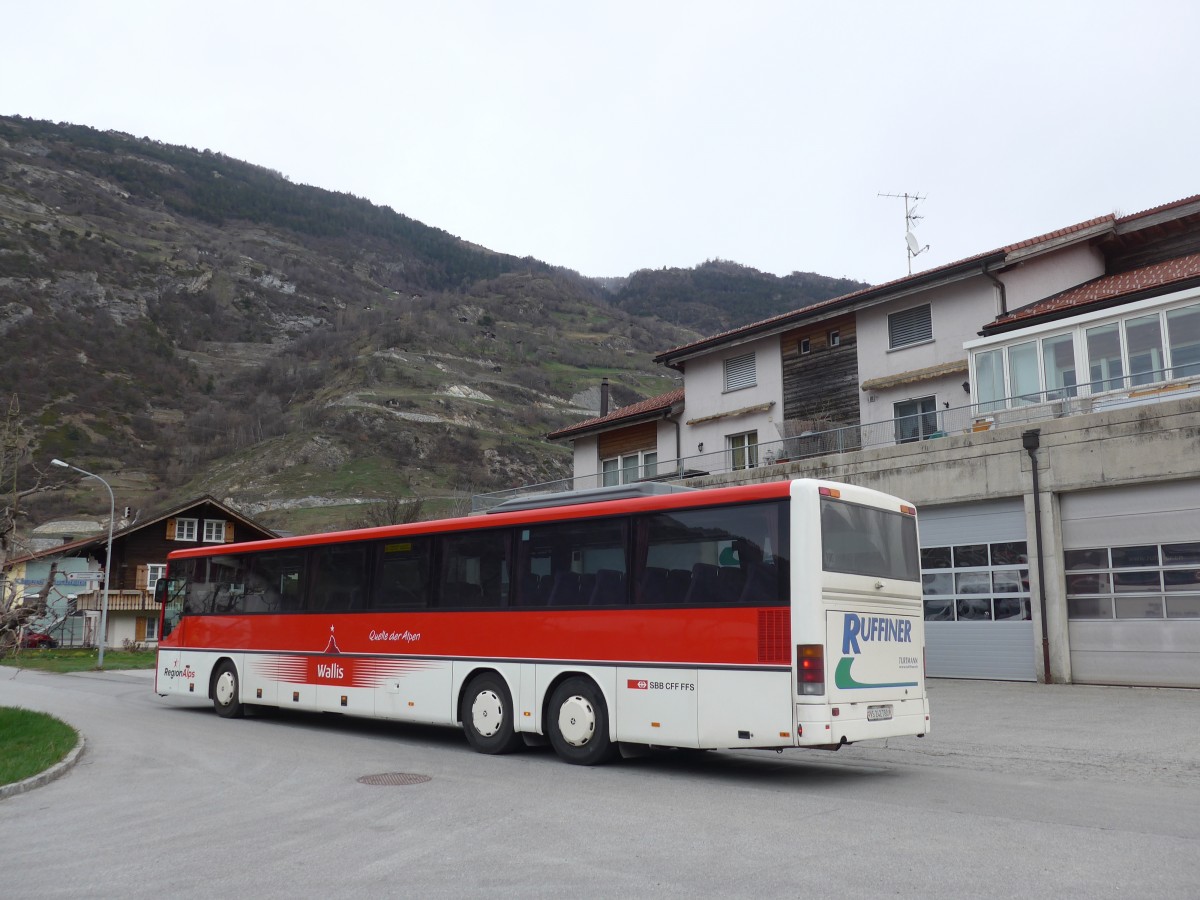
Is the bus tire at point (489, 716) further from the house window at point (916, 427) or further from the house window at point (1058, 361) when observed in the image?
the house window at point (1058, 361)

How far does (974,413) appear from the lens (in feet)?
79.6

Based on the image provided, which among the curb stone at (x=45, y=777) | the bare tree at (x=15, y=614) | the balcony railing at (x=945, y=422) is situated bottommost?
the curb stone at (x=45, y=777)

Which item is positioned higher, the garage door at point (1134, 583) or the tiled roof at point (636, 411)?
the tiled roof at point (636, 411)

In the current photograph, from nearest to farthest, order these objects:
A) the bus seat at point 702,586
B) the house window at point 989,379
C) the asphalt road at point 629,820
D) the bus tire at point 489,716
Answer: the asphalt road at point 629,820 < the bus seat at point 702,586 < the bus tire at point 489,716 < the house window at point 989,379

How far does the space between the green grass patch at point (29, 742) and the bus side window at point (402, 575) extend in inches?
172

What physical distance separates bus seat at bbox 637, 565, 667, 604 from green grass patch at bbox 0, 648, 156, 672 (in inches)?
1188

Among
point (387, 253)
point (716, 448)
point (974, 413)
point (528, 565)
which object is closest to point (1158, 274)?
point (974, 413)

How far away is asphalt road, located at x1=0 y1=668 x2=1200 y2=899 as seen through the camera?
6.29 meters

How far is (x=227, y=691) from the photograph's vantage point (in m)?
18.2

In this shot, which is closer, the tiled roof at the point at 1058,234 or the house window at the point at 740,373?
the tiled roof at the point at 1058,234

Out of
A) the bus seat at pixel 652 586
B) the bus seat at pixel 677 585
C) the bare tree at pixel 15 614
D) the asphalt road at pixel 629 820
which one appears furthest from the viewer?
the bare tree at pixel 15 614

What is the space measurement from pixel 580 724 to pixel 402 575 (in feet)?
12.9

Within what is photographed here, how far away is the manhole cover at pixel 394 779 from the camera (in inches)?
413

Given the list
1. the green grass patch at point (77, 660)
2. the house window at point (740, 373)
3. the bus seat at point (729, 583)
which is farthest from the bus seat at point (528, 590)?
the green grass patch at point (77, 660)
